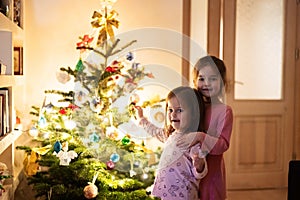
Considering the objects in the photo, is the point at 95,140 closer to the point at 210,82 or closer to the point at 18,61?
the point at 210,82

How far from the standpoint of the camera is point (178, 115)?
1.88m

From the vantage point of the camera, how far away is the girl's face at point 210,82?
1900 mm

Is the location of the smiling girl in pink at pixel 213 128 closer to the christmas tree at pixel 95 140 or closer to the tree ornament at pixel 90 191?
the christmas tree at pixel 95 140

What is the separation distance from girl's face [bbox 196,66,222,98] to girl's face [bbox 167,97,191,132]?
14cm

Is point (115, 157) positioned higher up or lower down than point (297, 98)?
lower down

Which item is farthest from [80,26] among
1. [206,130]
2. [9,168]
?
[206,130]

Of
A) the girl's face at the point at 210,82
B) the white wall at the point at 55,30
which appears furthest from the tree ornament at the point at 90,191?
the white wall at the point at 55,30

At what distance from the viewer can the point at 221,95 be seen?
6.35ft

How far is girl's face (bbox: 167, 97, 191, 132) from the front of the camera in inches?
73.5

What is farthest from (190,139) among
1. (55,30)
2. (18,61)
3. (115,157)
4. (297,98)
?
(297,98)

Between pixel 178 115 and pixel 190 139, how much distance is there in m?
0.14

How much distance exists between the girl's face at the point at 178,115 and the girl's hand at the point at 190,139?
2.1 inches

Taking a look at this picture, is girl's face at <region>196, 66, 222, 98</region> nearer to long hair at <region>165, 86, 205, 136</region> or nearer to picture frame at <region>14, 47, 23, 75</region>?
long hair at <region>165, 86, 205, 136</region>

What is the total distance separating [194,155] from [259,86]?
2.13 m
